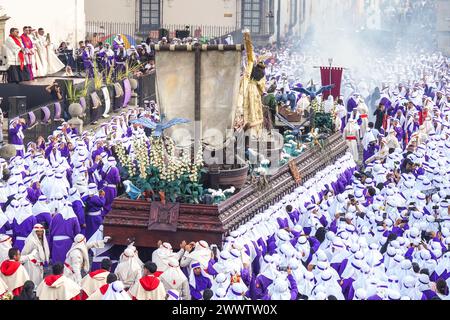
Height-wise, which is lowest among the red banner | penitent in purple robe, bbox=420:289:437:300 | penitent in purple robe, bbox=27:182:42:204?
penitent in purple robe, bbox=420:289:437:300

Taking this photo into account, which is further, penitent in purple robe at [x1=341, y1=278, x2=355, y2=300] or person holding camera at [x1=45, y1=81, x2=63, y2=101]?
person holding camera at [x1=45, y1=81, x2=63, y2=101]

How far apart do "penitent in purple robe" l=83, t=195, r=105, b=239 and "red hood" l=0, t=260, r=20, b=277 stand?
3675mm

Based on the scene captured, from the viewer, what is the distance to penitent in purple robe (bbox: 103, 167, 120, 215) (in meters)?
19.3

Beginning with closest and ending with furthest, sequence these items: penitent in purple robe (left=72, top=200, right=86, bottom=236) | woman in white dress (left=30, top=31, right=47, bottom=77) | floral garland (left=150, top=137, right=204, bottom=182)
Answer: floral garland (left=150, top=137, right=204, bottom=182) < penitent in purple robe (left=72, top=200, right=86, bottom=236) < woman in white dress (left=30, top=31, right=47, bottom=77)

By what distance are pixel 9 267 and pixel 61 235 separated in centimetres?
243

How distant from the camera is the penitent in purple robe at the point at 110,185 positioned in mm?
19261

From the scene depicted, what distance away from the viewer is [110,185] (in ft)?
64.4

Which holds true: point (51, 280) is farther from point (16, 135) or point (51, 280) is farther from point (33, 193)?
point (16, 135)

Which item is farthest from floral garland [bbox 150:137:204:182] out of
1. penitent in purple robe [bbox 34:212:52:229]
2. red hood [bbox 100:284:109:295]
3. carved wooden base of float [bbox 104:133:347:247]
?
red hood [bbox 100:284:109:295]

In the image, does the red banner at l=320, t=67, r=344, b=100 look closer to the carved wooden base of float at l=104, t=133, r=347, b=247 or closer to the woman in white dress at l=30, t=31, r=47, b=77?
the woman in white dress at l=30, t=31, r=47, b=77

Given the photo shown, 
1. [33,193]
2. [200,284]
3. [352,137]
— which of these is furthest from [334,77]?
[200,284]

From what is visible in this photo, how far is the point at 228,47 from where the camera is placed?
735 inches

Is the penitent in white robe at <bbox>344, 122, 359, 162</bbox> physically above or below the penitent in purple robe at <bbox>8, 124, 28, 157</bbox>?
below
